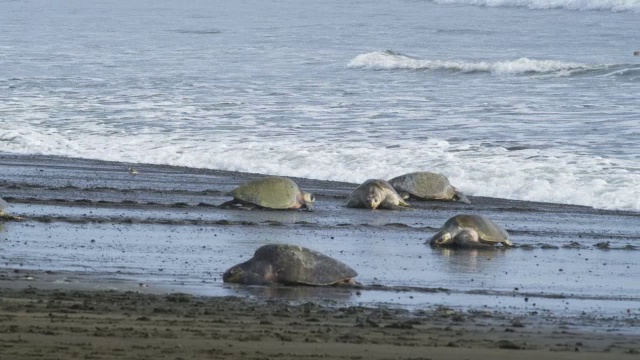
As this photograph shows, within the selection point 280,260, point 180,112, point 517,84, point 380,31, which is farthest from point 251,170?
point 380,31

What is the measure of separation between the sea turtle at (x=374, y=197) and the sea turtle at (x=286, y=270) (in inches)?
155

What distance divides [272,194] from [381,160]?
11.1 feet

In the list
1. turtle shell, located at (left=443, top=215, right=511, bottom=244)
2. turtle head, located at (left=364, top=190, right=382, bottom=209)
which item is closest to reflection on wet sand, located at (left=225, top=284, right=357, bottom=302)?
turtle shell, located at (left=443, top=215, right=511, bottom=244)

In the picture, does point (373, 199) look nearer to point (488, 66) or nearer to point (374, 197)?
point (374, 197)

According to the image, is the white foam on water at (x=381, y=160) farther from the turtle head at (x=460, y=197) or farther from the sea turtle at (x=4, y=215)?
the sea turtle at (x=4, y=215)

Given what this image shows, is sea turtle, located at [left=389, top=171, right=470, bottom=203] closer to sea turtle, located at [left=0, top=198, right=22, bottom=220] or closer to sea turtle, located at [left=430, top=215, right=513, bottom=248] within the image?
sea turtle, located at [left=430, top=215, right=513, bottom=248]

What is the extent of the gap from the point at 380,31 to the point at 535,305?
35229mm

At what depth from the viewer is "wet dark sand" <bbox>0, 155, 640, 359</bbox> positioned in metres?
5.42

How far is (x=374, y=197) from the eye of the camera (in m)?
11.4

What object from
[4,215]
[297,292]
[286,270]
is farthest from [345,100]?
[297,292]

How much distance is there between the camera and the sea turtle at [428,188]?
1208 cm

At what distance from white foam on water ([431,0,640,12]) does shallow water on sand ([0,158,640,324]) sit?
41.4 meters

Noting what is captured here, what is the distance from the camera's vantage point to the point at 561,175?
1298 centimetres

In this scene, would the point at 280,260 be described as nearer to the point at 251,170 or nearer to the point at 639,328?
the point at 639,328
